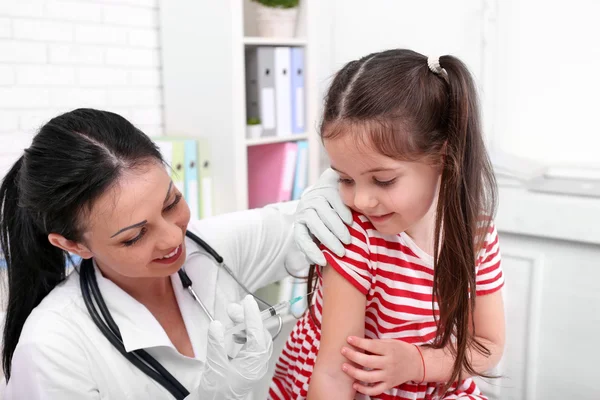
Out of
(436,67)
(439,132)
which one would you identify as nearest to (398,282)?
(439,132)

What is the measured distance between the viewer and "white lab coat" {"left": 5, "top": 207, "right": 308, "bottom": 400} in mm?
1093

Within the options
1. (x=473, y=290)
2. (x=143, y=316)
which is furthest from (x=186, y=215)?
(x=473, y=290)

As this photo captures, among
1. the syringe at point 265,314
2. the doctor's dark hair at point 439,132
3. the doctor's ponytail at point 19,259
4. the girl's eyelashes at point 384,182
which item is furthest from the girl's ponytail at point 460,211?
the doctor's ponytail at point 19,259

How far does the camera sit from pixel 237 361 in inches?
43.9

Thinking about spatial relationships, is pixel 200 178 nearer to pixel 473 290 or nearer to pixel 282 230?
pixel 282 230

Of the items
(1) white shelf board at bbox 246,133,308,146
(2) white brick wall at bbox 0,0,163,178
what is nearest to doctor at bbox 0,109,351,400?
(2) white brick wall at bbox 0,0,163,178

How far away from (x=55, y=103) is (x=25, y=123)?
125mm

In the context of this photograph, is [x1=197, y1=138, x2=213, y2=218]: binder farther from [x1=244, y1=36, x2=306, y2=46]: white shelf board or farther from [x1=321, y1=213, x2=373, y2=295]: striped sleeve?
[x1=321, y1=213, x2=373, y2=295]: striped sleeve

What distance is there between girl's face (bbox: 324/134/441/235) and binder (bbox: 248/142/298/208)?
4.19ft

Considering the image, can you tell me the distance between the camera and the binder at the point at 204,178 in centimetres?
215

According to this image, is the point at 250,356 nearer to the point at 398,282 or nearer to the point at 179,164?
A: the point at 398,282

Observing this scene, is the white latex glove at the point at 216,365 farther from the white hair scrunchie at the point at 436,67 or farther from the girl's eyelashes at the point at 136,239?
the white hair scrunchie at the point at 436,67

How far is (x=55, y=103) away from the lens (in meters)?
1.99

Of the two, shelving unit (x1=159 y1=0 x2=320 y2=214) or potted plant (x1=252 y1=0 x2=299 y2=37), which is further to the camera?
potted plant (x1=252 y1=0 x2=299 y2=37)
